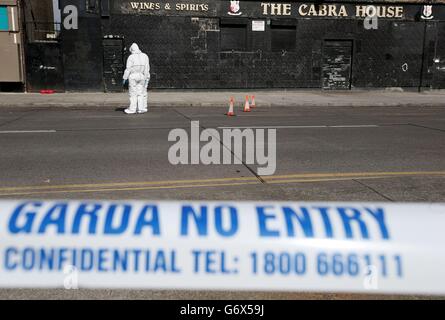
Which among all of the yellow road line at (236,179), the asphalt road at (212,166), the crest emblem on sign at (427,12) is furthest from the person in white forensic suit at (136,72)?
the crest emblem on sign at (427,12)

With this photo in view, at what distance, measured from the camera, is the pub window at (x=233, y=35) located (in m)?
21.5

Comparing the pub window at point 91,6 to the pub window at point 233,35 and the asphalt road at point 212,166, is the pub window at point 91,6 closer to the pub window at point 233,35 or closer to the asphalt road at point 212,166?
the pub window at point 233,35

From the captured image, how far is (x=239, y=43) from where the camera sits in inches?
856

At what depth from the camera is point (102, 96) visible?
759 inches

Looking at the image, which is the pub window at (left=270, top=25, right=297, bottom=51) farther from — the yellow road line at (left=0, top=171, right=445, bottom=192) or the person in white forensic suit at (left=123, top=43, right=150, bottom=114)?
the yellow road line at (left=0, top=171, right=445, bottom=192)

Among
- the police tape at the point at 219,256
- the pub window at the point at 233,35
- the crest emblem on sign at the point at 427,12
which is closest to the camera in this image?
the police tape at the point at 219,256

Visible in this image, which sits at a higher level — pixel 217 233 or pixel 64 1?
pixel 64 1

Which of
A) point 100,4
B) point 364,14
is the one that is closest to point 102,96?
point 100,4

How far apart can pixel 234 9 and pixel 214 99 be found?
16.8ft

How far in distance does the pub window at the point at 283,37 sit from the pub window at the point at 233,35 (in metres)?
1.30

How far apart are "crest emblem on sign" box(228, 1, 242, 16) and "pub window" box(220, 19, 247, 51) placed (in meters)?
0.34

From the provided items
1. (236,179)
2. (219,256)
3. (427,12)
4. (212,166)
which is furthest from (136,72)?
(427,12)
